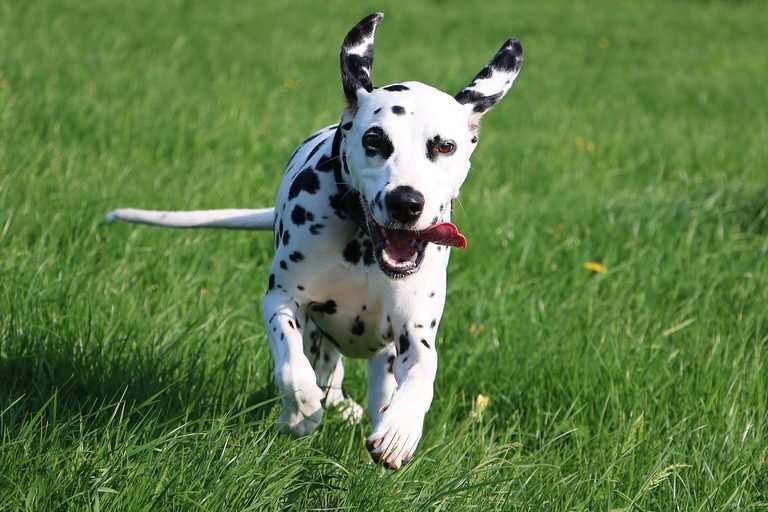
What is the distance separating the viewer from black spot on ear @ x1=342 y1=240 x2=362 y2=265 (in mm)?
3242

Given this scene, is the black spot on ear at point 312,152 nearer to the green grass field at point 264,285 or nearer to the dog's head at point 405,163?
the dog's head at point 405,163

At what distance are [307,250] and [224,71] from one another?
5064 millimetres

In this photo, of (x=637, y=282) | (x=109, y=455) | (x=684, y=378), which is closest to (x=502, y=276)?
(x=637, y=282)

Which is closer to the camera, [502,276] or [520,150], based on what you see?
[502,276]

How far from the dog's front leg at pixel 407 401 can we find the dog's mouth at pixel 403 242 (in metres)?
0.29

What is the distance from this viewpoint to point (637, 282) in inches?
202

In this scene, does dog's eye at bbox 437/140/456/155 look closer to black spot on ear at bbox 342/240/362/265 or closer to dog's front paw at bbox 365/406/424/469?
black spot on ear at bbox 342/240/362/265

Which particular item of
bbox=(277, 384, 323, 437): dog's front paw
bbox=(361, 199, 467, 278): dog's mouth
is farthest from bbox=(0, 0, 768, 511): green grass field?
bbox=(361, 199, 467, 278): dog's mouth

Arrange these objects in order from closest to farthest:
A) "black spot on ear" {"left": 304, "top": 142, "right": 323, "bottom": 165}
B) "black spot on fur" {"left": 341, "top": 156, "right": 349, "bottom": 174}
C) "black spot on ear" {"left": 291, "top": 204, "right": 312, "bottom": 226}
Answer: "black spot on fur" {"left": 341, "top": 156, "right": 349, "bottom": 174} → "black spot on ear" {"left": 291, "top": 204, "right": 312, "bottom": 226} → "black spot on ear" {"left": 304, "top": 142, "right": 323, "bottom": 165}

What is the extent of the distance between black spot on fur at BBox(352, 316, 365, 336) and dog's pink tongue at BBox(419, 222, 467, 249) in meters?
0.46

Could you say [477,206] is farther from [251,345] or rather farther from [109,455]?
[109,455]

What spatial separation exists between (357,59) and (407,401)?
1068 millimetres

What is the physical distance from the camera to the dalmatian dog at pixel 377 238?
293 centimetres

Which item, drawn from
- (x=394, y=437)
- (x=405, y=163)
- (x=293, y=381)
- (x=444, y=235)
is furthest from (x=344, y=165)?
(x=394, y=437)
